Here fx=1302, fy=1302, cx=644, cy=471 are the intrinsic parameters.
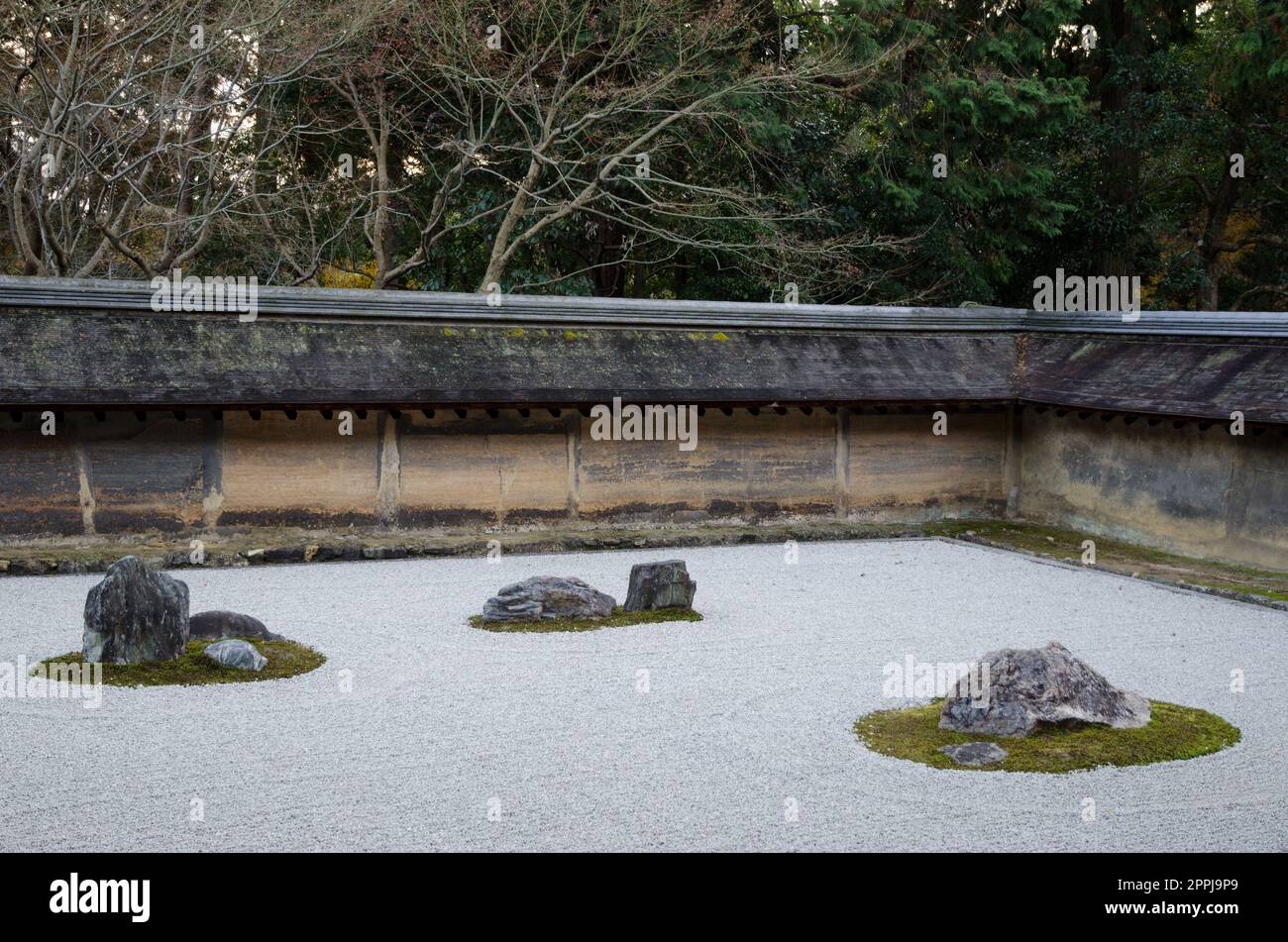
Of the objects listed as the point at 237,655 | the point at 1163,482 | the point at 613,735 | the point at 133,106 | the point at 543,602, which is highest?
the point at 133,106

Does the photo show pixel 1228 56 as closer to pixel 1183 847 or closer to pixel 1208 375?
pixel 1208 375

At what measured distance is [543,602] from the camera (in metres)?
11.3

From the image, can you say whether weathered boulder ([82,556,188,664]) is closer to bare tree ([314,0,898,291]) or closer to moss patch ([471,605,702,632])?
moss patch ([471,605,702,632])

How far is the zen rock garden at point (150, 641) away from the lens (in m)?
9.21

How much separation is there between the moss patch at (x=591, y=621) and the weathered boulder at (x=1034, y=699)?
12.2 feet

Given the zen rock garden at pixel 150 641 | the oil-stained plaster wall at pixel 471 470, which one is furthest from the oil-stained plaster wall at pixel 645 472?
the zen rock garden at pixel 150 641

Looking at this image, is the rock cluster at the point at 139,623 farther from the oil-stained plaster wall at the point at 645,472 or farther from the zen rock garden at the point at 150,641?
the oil-stained plaster wall at the point at 645,472

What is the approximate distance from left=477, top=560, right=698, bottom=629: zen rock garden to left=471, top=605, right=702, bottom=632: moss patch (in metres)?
0.01

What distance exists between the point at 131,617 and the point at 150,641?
22cm

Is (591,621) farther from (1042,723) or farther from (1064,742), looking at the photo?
(1064,742)

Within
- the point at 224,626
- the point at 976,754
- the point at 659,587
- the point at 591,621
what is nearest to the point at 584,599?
the point at 591,621

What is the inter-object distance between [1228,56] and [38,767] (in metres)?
24.4

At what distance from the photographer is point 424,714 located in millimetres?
8336

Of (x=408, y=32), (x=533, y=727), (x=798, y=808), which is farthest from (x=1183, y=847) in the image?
(x=408, y=32)
